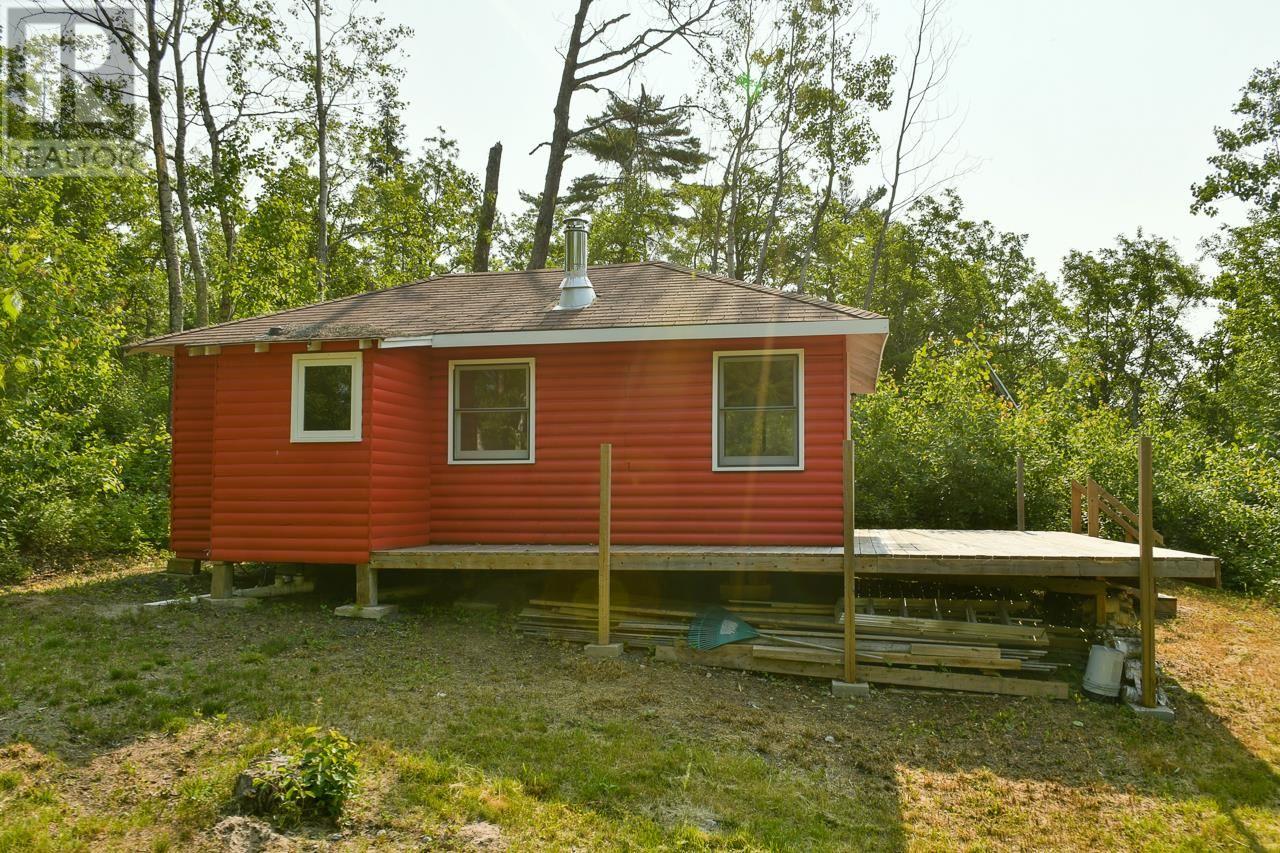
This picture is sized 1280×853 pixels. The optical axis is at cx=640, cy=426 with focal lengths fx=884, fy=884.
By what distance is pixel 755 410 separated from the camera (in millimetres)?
9781

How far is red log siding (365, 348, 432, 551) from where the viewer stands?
31.0 ft

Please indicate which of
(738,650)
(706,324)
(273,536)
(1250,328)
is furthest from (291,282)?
(1250,328)

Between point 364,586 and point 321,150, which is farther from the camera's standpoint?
point 321,150

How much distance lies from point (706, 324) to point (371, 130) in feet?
58.3

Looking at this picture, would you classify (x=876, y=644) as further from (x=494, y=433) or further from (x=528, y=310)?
(x=528, y=310)

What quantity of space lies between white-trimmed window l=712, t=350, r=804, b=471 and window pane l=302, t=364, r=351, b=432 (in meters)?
4.04

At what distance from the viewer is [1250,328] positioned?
23656 millimetres

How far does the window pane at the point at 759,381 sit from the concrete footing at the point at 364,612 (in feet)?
14.1

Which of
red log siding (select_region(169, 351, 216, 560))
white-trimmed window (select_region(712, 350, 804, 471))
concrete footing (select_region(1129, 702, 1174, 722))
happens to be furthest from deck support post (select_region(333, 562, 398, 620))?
concrete footing (select_region(1129, 702, 1174, 722))

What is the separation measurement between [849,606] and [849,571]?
0.30m

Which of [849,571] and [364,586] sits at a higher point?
[849,571]

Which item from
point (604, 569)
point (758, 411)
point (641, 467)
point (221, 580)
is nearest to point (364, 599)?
point (221, 580)

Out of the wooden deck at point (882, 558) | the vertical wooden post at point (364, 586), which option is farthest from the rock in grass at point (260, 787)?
the vertical wooden post at point (364, 586)

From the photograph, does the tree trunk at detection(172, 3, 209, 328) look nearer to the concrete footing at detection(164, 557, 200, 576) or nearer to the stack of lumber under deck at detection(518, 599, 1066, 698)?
the concrete footing at detection(164, 557, 200, 576)
